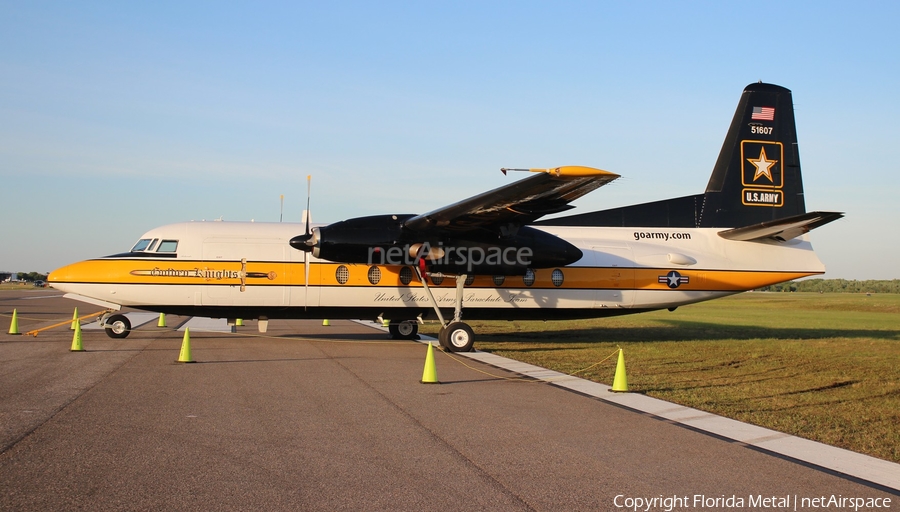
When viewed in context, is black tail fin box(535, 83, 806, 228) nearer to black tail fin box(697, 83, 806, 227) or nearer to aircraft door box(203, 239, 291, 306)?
black tail fin box(697, 83, 806, 227)

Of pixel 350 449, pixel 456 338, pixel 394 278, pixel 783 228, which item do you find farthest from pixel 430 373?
pixel 783 228

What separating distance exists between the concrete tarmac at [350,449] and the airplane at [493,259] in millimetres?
5343

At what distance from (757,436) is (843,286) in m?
136

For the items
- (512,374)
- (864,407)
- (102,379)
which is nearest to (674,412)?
(864,407)

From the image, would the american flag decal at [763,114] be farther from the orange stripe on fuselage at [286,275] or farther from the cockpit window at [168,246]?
the cockpit window at [168,246]

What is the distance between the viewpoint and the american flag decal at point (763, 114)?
70.3 ft

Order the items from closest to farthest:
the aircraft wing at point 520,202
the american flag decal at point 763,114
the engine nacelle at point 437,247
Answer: the aircraft wing at point 520,202 < the engine nacelle at point 437,247 < the american flag decal at point 763,114

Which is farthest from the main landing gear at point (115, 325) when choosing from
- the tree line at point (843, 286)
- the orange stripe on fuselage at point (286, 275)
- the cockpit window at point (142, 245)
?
the tree line at point (843, 286)

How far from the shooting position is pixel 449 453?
745 centimetres

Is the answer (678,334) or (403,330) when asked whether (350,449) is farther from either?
(678,334)

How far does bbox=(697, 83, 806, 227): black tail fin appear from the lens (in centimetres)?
2145

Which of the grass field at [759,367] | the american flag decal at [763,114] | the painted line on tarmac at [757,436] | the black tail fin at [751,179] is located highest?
the american flag decal at [763,114]

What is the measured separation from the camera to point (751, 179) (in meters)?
21.5

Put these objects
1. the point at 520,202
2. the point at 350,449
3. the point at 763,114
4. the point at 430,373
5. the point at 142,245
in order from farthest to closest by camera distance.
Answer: the point at 763,114
the point at 142,245
the point at 520,202
the point at 430,373
the point at 350,449
